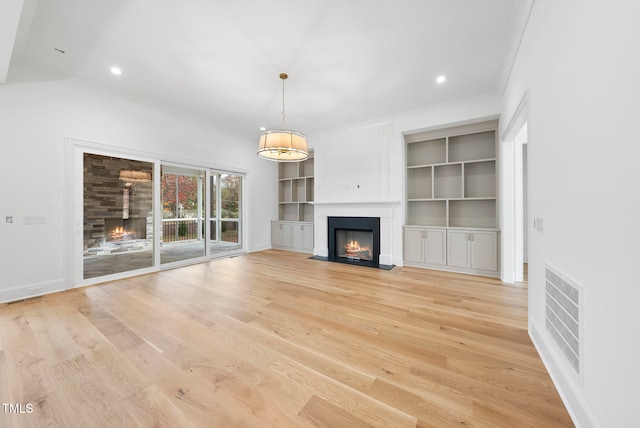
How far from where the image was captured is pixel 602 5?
3.77 feet

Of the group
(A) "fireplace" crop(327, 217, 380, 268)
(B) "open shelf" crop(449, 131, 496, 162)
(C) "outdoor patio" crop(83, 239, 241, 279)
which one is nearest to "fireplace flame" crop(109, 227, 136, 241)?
(C) "outdoor patio" crop(83, 239, 241, 279)

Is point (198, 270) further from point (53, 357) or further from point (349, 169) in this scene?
point (349, 169)

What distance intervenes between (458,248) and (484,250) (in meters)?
0.40

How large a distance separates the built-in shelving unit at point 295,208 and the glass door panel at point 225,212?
3.78 ft

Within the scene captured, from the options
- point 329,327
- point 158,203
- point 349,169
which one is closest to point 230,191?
point 158,203

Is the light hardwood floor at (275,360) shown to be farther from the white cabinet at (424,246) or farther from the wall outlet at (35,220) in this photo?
the white cabinet at (424,246)

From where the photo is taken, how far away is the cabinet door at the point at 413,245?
4.79 meters

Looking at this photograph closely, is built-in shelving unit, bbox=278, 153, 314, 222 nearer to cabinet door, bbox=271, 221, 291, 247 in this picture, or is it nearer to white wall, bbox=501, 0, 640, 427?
cabinet door, bbox=271, 221, 291, 247

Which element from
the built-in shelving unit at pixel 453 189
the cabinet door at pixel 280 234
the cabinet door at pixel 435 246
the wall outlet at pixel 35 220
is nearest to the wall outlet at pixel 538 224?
the built-in shelving unit at pixel 453 189

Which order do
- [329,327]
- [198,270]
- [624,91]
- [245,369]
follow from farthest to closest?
[198,270] → [329,327] → [245,369] → [624,91]

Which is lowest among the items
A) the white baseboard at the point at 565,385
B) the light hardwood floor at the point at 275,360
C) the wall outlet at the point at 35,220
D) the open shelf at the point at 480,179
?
the light hardwood floor at the point at 275,360

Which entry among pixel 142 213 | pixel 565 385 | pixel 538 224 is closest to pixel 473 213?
pixel 538 224

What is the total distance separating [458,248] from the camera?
14.5ft

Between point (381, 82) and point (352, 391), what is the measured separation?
392 centimetres
